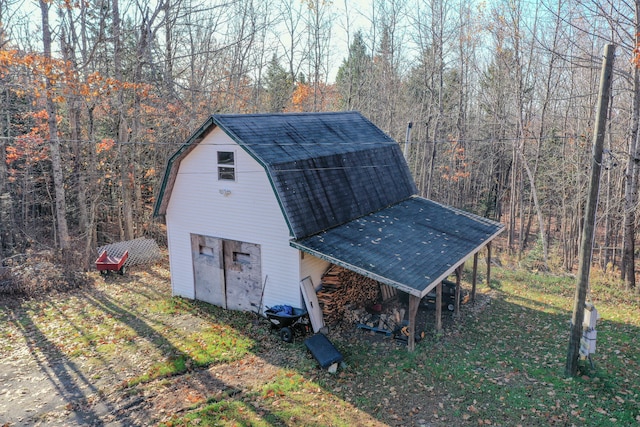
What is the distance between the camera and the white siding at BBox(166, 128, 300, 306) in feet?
39.1

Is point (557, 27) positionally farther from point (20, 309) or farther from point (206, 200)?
point (20, 309)

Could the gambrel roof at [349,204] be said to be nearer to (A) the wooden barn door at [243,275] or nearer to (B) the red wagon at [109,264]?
(A) the wooden barn door at [243,275]

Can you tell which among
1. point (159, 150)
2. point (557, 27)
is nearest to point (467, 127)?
point (557, 27)

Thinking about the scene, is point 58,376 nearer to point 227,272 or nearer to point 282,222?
point 227,272

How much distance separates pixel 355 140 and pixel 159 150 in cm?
1574

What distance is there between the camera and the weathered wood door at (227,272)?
12.8 meters

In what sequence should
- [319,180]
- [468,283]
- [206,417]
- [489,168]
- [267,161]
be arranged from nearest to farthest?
[206,417]
[267,161]
[319,180]
[468,283]
[489,168]

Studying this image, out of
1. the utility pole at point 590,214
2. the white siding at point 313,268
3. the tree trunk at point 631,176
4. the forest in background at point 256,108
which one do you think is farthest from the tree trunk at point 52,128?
the tree trunk at point 631,176

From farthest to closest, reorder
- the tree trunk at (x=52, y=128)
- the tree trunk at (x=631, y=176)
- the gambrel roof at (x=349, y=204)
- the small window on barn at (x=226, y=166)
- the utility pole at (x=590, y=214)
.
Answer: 1. the tree trunk at (x=52, y=128)
2. the tree trunk at (x=631, y=176)
3. the small window on barn at (x=226, y=166)
4. the gambrel roof at (x=349, y=204)
5. the utility pole at (x=590, y=214)

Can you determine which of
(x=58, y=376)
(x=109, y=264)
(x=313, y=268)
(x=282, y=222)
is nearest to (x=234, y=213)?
(x=282, y=222)

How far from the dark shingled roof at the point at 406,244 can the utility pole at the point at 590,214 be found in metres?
2.98

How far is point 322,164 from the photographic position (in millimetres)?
13312

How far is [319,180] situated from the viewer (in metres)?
12.9

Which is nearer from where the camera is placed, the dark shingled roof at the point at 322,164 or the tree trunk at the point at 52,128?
the dark shingled roof at the point at 322,164
